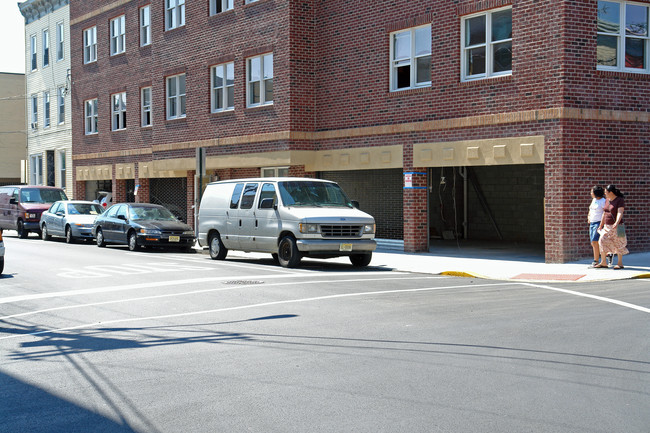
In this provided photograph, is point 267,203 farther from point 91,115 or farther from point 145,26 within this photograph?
point 91,115

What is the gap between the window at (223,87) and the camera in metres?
27.3

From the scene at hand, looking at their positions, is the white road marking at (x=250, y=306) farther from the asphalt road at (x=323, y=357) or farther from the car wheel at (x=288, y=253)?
the car wheel at (x=288, y=253)

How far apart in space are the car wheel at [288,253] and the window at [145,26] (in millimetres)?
19136

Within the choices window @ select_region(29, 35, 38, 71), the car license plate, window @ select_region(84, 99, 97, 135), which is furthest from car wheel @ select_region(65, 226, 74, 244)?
window @ select_region(29, 35, 38, 71)

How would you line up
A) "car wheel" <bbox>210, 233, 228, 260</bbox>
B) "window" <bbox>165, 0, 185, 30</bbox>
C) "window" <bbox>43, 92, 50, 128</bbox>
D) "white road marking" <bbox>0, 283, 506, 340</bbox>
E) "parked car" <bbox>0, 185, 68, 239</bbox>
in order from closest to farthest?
"white road marking" <bbox>0, 283, 506, 340</bbox>, "car wheel" <bbox>210, 233, 228, 260</bbox>, "parked car" <bbox>0, 185, 68, 239</bbox>, "window" <bbox>165, 0, 185, 30</bbox>, "window" <bbox>43, 92, 50, 128</bbox>

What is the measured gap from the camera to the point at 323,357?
7.69 m

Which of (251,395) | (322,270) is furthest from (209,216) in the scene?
(251,395)

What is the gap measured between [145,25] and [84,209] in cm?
996

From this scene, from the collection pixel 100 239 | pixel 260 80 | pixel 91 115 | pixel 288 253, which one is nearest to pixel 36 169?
pixel 91 115

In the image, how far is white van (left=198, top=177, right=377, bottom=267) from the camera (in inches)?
655

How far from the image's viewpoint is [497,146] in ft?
62.7

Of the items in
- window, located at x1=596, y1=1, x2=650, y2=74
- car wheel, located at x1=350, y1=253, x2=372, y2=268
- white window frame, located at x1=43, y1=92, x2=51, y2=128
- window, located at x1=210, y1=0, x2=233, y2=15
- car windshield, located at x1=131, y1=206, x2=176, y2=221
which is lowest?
car wheel, located at x1=350, y1=253, x2=372, y2=268

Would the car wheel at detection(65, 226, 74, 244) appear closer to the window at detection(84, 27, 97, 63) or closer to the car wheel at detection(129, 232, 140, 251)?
the car wheel at detection(129, 232, 140, 251)

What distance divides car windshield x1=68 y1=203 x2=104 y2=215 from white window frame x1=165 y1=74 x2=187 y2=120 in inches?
190
